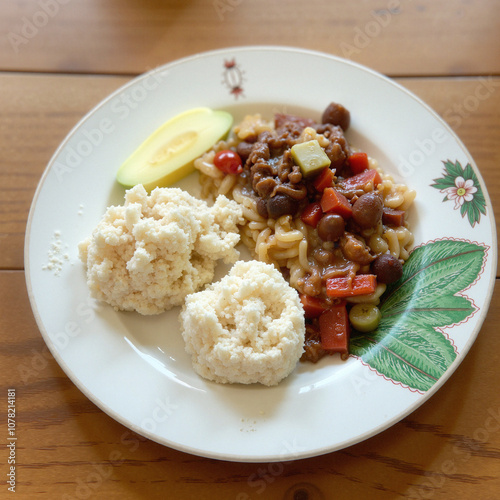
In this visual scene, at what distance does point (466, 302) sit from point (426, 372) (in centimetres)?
42

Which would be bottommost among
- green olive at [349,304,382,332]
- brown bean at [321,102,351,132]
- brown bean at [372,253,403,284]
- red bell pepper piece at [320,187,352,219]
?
green olive at [349,304,382,332]

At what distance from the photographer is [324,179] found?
2.90 meters

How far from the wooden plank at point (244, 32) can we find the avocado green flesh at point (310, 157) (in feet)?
3.83

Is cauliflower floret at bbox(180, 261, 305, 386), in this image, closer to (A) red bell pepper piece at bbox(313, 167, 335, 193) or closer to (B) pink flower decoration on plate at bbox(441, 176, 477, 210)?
(A) red bell pepper piece at bbox(313, 167, 335, 193)

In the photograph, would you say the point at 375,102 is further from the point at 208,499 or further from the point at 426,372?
the point at 208,499

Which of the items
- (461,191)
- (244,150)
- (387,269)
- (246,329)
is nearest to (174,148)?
(244,150)

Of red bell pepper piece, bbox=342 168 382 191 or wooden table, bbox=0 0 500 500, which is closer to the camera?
wooden table, bbox=0 0 500 500

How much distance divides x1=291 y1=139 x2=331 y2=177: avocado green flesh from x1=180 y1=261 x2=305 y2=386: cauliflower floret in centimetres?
64

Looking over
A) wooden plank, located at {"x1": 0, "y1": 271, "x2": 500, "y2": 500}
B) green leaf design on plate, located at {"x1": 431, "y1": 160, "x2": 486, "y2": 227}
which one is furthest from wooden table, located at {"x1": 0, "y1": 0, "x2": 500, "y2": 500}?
green leaf design on plate, located at {"x1": 431, "y1": 160, "x2": 486, "y2": 227}

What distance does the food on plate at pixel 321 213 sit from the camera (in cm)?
276

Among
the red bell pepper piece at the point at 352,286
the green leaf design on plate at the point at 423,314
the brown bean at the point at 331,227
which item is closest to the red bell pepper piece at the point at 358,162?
the brown bean at the point at 331,227

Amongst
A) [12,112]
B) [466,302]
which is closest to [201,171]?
[12,112]

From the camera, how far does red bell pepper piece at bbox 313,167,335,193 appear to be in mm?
2902

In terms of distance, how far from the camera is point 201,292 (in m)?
2.67
